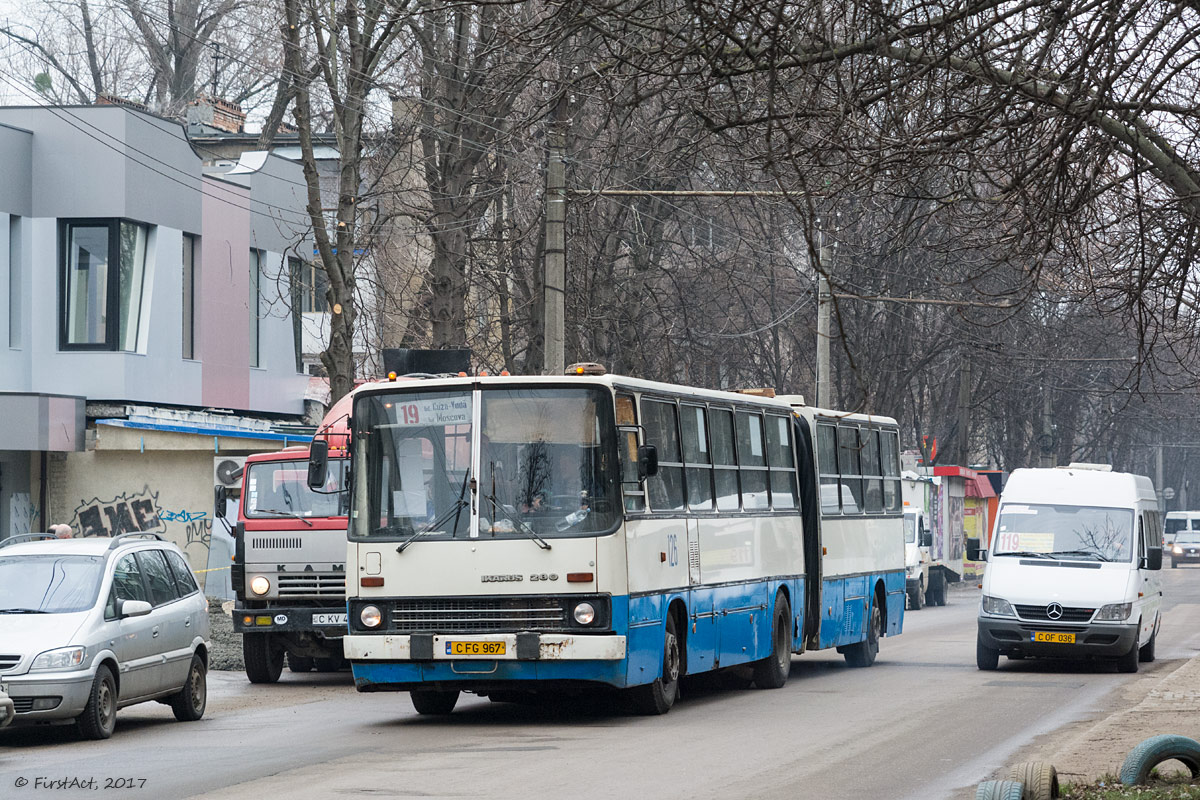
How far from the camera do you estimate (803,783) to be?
34.1 feet

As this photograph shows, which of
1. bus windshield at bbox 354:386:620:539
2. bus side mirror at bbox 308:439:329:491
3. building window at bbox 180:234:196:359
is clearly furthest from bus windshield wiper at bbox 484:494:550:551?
building window at bbox 180:234:196:359

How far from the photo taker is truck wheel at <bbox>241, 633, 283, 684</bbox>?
19.3 m

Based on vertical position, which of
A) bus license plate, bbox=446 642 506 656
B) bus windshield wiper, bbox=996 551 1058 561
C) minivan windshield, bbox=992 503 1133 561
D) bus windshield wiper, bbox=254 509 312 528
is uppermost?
bus windshield wiper, bbox=254 509 312 528

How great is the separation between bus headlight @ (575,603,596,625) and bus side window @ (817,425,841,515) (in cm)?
681

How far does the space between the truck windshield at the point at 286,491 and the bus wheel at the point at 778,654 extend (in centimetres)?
509

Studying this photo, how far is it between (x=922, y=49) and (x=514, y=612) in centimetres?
625

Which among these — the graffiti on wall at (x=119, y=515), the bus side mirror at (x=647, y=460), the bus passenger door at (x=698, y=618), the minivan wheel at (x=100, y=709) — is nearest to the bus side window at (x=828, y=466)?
the bus passenger door at (x=698, y=618)

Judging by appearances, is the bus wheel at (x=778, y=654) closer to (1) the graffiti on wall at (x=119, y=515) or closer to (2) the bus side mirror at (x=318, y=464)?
(2) the bus side mirror at (x=318, y=464)

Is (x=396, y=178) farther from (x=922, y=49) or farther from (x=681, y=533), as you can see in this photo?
(x=922, y=49)

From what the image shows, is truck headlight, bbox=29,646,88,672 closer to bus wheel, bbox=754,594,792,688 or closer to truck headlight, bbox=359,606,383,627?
truck headlight, bbox=359,606,383,627

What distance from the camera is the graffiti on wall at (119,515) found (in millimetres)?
28078

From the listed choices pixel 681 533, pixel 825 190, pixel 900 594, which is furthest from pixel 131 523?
pixel 825 190

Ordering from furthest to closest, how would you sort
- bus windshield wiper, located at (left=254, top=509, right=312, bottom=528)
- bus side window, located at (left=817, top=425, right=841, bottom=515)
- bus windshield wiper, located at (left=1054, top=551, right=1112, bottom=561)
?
bus windshield wiper, located at (left=1054, top=551, right=1112, bottom=561), bus side window, located at (left=817, top=425, right=841, bottom=515), bus windshield wiper, located at (left=254, top=509, right=312, bottom=528)

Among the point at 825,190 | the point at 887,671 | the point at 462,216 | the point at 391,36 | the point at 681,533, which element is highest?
the point at 391,36
